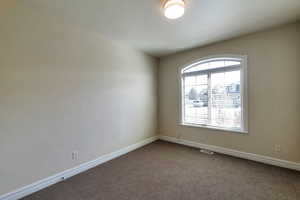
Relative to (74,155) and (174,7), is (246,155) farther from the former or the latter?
(74,155)

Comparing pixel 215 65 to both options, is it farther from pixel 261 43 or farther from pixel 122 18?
pixel 122 18

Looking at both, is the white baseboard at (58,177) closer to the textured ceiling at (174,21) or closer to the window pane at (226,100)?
the window pane at (226,100)

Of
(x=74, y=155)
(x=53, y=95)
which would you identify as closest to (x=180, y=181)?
(x=74, y=155)

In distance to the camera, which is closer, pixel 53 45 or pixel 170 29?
pixel 53 45

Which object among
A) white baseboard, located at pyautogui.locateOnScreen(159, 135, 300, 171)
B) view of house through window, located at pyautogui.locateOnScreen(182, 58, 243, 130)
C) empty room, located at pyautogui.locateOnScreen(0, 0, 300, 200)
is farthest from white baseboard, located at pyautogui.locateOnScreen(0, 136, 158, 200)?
view of house through window, located at pyautogui.locateOnScreen(182, 58, 243, 130)

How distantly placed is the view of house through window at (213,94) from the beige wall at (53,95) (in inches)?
64.8

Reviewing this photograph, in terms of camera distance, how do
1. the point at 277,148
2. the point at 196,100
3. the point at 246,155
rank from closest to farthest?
1. the point at 277,148
2. the point at 246,155
3. the point at 196,100

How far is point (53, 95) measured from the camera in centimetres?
232

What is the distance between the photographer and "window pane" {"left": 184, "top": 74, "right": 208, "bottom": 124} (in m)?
3.62

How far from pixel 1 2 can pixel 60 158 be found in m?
2.30

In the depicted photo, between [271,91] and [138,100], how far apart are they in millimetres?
2760

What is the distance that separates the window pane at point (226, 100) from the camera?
10.2ft

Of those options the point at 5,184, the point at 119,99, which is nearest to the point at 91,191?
the point at 5,184

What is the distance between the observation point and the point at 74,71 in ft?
8.42
